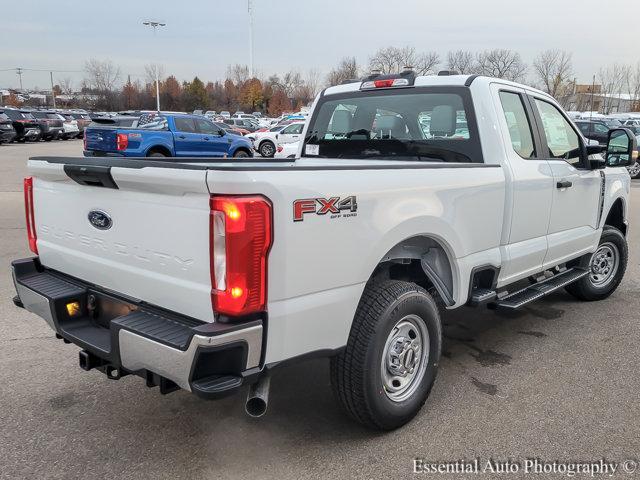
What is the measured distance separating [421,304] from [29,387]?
2.62 meters

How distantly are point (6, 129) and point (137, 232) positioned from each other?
3008 cm

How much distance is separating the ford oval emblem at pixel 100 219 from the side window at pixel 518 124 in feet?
9.15

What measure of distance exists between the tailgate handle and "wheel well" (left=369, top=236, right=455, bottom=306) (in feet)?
4.92

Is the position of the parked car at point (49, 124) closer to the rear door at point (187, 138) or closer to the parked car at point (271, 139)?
the parked car at point (271, 139)

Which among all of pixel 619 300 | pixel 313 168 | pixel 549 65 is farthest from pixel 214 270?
pixel 549 65

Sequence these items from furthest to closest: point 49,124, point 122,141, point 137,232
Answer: point 49,124
point 122,141
point 137,232

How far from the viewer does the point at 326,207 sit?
255 centimetres

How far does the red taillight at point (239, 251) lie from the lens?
2.27 metres

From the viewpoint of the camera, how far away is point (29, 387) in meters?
3.68

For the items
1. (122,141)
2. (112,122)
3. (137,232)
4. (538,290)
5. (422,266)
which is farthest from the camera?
(112,122)

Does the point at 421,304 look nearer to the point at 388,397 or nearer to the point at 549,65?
the point at 388,397

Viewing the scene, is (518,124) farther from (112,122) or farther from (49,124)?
(49,124)

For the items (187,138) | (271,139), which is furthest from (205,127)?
(271,139)

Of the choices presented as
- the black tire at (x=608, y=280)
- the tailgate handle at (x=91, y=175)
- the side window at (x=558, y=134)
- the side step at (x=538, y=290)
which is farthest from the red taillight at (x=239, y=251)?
the black tire at (x=608, y=280)
